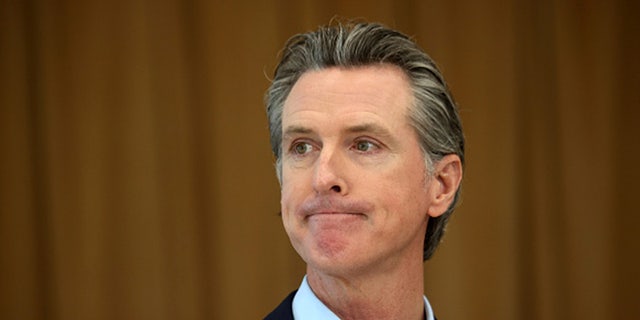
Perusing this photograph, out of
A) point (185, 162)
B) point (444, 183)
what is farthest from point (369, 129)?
point (185, 162)

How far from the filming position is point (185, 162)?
121 inches

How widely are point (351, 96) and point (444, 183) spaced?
296 mm

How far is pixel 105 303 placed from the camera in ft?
9.91

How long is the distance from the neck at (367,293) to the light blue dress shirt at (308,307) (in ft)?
0.05

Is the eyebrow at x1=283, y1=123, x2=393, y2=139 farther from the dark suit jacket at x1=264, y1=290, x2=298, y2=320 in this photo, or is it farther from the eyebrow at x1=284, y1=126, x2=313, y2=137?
the dark suit jacket at x1=264, y1=290, x2=298, y2=320

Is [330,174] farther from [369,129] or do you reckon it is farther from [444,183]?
[444,183]

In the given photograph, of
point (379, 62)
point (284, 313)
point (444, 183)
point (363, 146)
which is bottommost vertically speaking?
point (284, 313)

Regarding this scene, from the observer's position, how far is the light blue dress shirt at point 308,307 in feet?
5.45

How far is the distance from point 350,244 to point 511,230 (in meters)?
1.79

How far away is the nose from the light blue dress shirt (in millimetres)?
220

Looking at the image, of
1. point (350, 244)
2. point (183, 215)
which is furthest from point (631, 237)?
point (350, 244)

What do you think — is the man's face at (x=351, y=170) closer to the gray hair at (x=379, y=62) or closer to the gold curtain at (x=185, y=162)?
the gray hair at (x=379, y=62)

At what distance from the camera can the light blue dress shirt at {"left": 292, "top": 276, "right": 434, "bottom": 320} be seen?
5.45 feet

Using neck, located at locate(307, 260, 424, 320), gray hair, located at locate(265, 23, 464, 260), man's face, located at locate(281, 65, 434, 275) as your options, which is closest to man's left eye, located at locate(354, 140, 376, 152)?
man's face, located at locate(281, 65, 434, 275)
